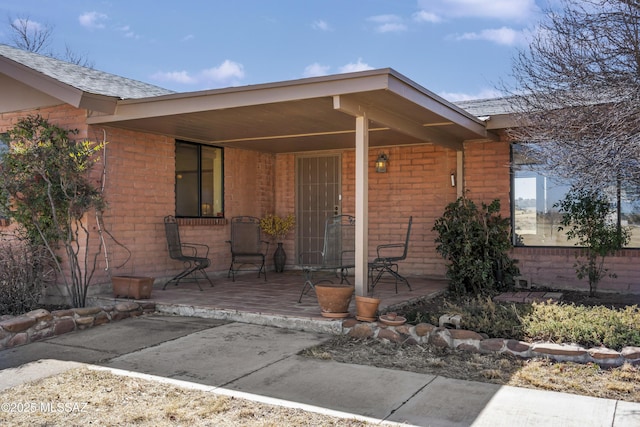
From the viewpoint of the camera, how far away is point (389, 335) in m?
5.33

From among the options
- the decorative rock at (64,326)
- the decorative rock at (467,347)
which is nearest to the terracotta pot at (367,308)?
the decorative rock at (467,347)

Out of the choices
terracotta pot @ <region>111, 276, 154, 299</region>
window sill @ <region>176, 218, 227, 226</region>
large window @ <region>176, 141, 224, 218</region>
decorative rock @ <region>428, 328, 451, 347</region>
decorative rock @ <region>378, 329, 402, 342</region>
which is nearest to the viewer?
decorative rock @ <region>428, 328, 451, 347</region>

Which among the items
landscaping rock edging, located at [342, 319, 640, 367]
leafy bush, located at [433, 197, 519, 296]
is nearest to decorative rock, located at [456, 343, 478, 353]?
landscaping rock edging, located at [342, 319, 640, 367]

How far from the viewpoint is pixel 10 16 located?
20688mm

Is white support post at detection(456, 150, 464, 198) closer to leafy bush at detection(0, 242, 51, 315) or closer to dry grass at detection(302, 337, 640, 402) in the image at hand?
dry grass at detection(302, 337, 640, 402)

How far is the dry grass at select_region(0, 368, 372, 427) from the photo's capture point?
11.5 ft

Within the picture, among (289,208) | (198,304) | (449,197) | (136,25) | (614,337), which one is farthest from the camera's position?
(136,25)

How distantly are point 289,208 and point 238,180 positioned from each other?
125 cm

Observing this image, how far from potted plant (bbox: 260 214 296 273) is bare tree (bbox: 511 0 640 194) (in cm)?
512

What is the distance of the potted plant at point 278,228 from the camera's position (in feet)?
34.3

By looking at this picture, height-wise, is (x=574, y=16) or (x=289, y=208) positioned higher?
(x=574, y=16)

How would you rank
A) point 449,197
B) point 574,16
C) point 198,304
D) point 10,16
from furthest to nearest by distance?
1. point 10,16
2. point 449,197
3. point 198,304
4. point 574,16

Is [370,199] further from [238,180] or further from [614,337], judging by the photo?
[614,337]

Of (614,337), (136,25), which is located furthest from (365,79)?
(136,25)
